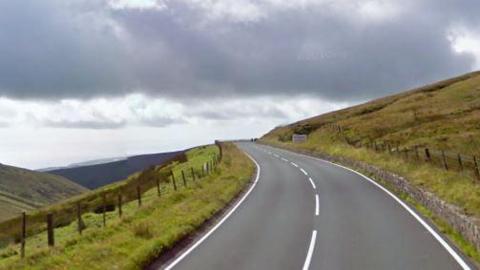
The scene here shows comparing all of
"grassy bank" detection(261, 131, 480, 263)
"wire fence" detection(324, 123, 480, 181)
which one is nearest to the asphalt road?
"grassy bank" detection(261, 131, 480, 263)

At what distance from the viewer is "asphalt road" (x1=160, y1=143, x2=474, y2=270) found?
14.0 meters

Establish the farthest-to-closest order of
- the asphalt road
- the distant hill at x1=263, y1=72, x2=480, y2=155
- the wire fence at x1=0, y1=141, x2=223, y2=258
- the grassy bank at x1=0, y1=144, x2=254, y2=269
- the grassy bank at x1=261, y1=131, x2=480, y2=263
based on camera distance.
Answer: the distant hill at x1=263, y1=72, x2=480, y2=155 < the wire fence at x1=0, y1=141, x2=223, y2=258 < the grassy bank at x1=261, y1=131, x2=480, y2=263 < the grassy bank at x1=0, y1=144, x2=254, y2=269 < the asphalt road

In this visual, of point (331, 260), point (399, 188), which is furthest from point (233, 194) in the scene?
point (331, 260)

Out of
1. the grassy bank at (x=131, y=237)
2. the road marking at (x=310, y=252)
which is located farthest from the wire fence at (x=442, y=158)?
the grassy bank at (x=131, y=237)

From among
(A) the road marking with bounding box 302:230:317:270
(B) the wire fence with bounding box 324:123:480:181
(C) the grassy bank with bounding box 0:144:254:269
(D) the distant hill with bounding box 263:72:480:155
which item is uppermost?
(D) the distant hill with bounding box 263:72:480:155

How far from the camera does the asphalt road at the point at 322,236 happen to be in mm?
14023

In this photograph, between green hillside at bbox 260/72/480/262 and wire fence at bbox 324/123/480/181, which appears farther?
wire fence at bbox 324/123/480/181

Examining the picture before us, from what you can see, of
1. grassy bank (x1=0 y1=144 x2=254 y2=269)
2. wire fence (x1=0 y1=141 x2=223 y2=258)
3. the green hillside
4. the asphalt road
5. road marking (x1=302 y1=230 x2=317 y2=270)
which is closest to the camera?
road marking (x1=302 y1=230 x2=317 y2=270)

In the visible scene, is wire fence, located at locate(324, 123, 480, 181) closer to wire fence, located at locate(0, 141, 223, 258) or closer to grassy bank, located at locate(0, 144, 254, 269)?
grassy bank, located at locate(0, 144, 254, 269)

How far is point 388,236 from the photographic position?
1705 centimetres

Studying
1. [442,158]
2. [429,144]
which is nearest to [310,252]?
[442,158]

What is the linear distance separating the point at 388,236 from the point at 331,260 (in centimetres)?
369

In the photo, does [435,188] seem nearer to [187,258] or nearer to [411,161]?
[411,161]

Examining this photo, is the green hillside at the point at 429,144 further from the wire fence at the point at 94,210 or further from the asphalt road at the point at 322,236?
the wire fence at the point at 94,210
